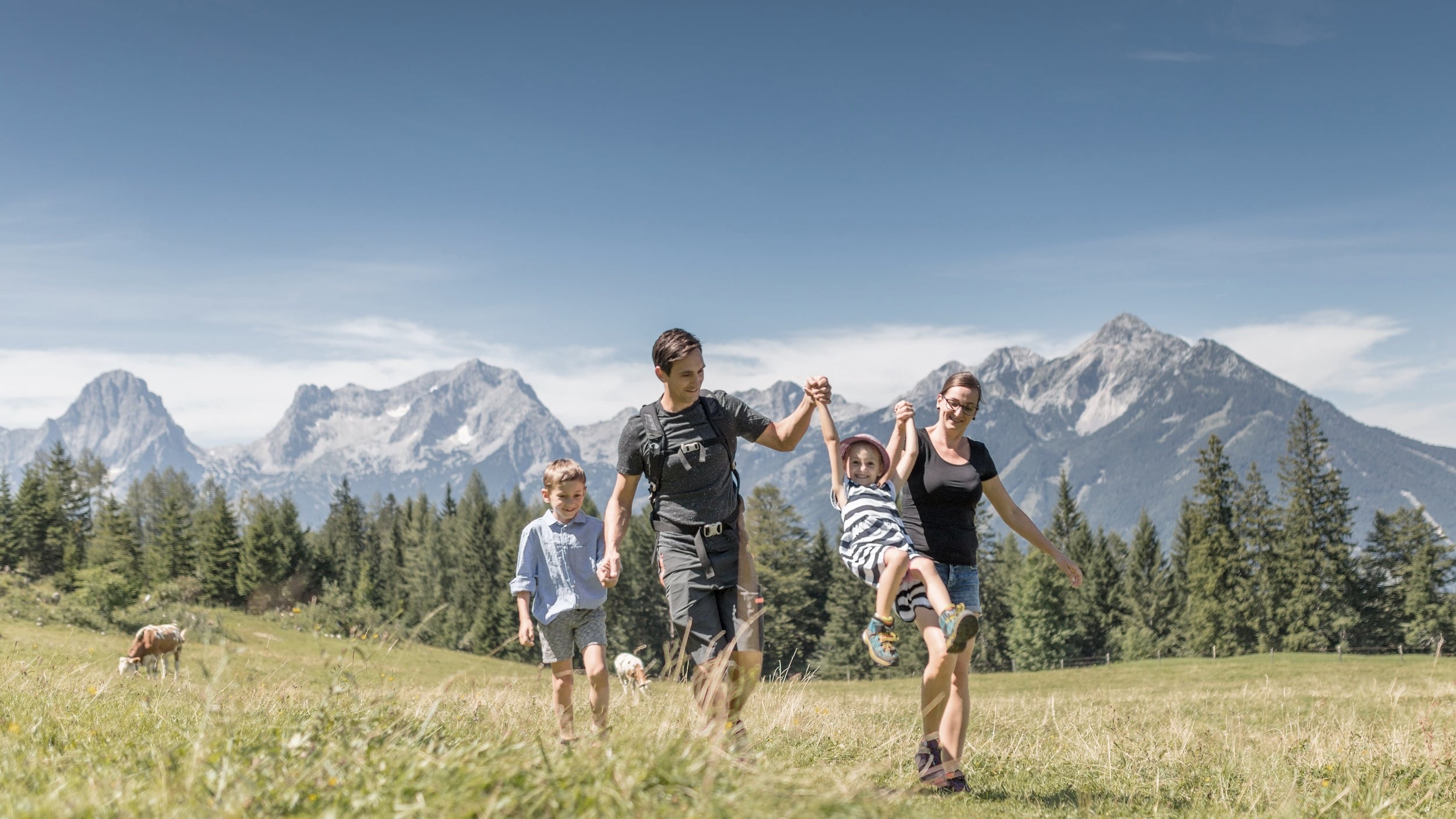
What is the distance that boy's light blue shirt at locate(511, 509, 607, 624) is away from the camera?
6.49m

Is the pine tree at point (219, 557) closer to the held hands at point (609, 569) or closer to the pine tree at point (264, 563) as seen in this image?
the pine tree at point (264, 563)

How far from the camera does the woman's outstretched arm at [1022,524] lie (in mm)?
6277

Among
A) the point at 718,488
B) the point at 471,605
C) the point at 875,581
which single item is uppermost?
the point at 718,488

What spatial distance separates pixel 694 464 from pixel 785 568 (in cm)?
5925

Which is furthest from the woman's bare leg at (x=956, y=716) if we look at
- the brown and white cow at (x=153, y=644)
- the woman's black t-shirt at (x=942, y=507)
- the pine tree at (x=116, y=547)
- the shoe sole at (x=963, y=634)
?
the pine tree at (x=116, y=547)

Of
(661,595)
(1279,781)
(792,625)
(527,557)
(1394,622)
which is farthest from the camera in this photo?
(661,595)

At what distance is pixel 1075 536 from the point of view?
2911 inches

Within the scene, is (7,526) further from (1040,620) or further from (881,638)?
(881,638)

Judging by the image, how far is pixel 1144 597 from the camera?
72500 millimetres

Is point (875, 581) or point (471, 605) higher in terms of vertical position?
A: point (875, 581)

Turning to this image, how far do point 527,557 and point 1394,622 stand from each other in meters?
67.6

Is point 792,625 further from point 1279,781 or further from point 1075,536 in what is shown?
point 1279,781

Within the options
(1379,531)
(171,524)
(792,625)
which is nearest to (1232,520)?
(1379,531)

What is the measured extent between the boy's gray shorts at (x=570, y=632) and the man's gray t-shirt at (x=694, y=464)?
1.21 metres
